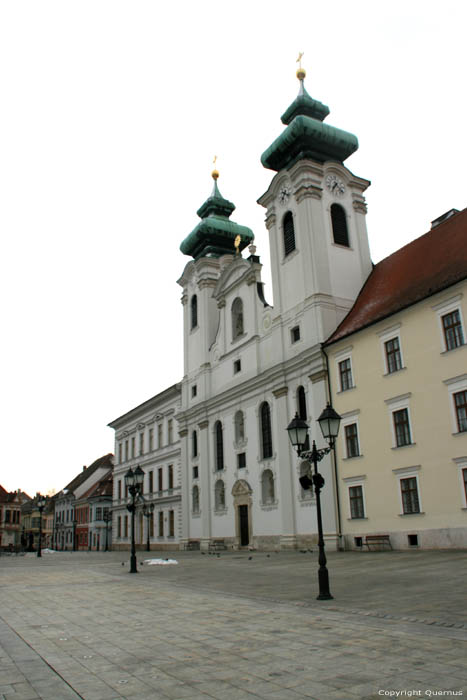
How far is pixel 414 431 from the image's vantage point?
80.0 feet

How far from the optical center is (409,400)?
24734 mm

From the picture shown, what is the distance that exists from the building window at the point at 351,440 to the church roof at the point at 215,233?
71.3 feet

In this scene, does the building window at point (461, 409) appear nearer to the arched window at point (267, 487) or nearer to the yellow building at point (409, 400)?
the yellow building at point (409, 400)

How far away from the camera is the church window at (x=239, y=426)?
1492 inches

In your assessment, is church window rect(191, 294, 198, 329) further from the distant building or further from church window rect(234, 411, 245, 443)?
church window rect(234, 411, 245, 443)

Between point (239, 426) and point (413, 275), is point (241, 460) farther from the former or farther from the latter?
point (413, 275)

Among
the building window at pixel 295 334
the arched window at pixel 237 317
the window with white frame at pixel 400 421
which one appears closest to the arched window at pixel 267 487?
the building window at pixel 295 334

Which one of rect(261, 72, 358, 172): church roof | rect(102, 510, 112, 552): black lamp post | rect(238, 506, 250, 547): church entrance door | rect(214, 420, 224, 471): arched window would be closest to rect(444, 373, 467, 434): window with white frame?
rect(238, 506, 250, 547): church entrance door

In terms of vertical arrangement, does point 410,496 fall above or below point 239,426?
below

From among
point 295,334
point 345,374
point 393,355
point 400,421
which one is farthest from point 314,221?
point 400,421

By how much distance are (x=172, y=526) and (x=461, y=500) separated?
30076mm

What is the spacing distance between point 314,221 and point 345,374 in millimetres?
9269

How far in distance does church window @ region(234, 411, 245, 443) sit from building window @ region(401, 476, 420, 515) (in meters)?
14.4

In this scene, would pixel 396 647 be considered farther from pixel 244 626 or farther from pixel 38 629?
pixel 38 629
